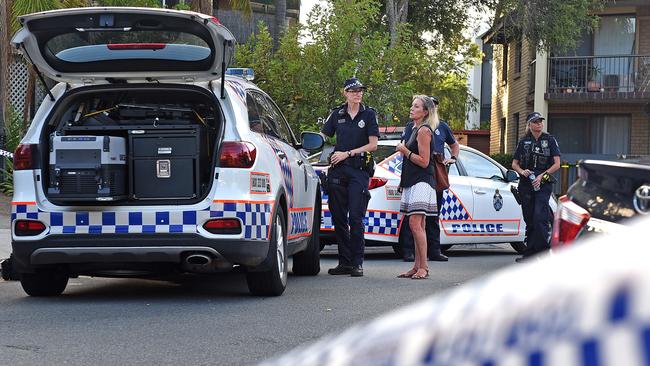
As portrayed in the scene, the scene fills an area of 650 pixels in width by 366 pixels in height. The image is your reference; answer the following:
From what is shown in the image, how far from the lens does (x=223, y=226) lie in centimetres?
698

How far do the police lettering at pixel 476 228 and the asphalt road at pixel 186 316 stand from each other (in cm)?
203

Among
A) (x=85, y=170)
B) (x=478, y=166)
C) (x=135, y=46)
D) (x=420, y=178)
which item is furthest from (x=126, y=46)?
(x=478, y=166)

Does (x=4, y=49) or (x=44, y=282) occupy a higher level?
(x=4, y=49)

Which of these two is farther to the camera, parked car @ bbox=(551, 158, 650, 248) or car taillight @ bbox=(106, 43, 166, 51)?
car taillight @ bbox=(106, 43, 166, 51)

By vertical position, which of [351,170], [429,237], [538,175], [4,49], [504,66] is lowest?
[429,237]

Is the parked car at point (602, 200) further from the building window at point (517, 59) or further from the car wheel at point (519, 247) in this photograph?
the building window at point (517, 59)

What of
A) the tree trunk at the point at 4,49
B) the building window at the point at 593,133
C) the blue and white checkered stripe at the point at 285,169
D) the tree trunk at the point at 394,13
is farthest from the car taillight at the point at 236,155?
the building window at the point at 593,133

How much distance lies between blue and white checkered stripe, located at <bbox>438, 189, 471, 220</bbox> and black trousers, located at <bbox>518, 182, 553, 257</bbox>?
95 centimetres

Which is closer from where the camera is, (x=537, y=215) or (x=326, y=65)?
(x=537, y=215)

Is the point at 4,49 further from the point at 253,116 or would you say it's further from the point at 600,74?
the point at 600,74

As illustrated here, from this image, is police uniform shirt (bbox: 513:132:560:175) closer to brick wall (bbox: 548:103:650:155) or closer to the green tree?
the green tree

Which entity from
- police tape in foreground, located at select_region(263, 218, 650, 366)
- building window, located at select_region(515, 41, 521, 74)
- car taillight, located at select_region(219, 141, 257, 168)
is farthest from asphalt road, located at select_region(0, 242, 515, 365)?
building window, located at select_region(515, 41, 521, 74)

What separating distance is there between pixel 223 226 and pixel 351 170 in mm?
2469

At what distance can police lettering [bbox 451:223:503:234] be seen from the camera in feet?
39.0
